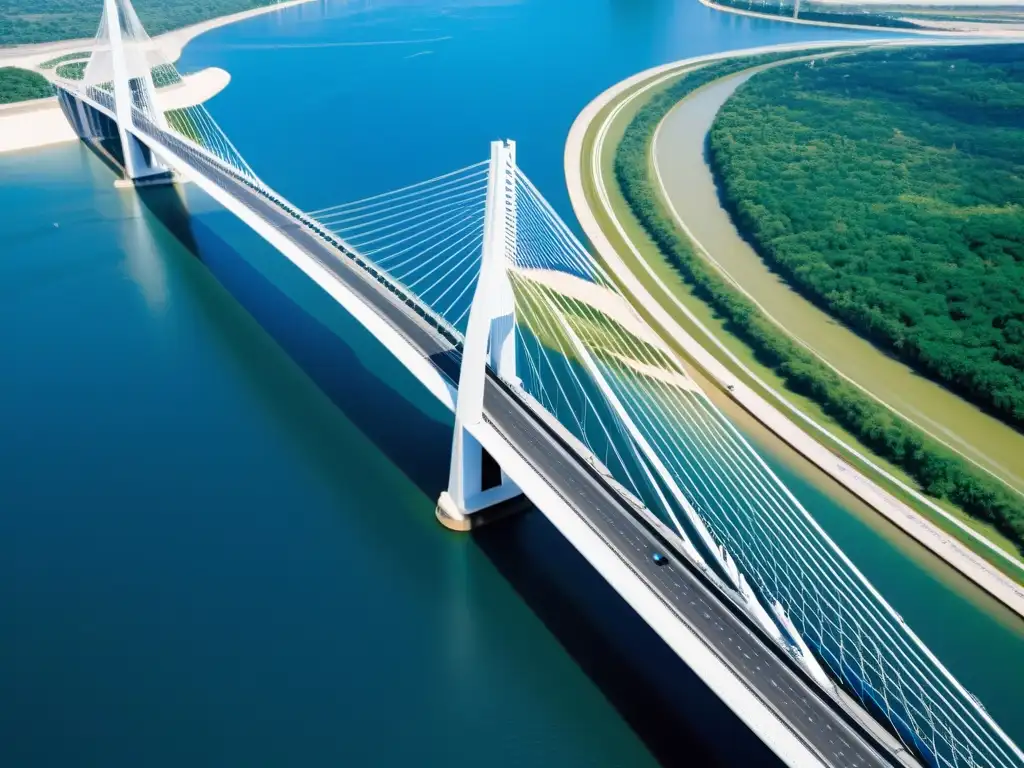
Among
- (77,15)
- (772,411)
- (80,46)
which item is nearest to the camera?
(772,411)

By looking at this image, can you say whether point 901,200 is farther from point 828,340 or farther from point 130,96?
point 130,96

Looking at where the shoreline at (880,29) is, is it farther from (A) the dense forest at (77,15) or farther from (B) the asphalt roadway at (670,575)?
(B) the asphalt roadway at (670,575)

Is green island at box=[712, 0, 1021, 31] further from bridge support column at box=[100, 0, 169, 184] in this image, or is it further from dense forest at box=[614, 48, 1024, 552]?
bridge support column at box=[100, 0, 169, 184]

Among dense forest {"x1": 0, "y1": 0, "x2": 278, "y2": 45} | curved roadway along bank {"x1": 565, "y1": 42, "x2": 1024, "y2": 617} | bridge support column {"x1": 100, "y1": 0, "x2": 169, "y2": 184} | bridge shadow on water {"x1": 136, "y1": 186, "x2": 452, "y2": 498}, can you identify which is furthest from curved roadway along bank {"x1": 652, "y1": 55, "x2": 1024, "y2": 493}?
dense forest {"x1": 0, "y1": 0, "x2": 278, "y2": 45}

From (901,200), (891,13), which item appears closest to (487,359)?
(901,200)

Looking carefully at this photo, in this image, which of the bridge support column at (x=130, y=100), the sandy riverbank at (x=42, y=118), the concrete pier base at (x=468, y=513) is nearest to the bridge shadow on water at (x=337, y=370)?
the concrete pier base at (x=468, y=513)

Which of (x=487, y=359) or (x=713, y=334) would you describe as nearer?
(x=487, y=359)
